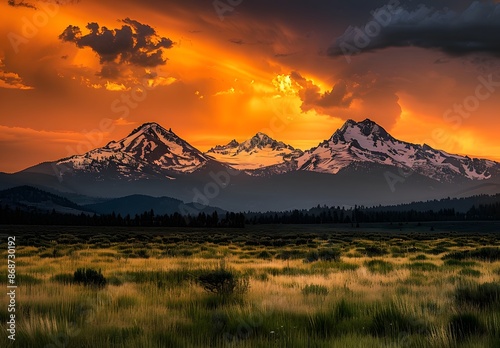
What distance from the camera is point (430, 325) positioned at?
802cm

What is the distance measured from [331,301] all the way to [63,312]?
5804mm

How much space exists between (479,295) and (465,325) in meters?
2.99

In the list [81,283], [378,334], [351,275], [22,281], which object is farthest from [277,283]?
[22,281]

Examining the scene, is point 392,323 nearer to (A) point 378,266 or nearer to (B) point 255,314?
(B) point 255,314

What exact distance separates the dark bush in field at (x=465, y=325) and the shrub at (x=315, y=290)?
4524 mm

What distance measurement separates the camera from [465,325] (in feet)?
26.9

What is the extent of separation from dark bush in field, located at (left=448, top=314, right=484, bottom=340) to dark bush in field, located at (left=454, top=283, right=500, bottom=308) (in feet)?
6.49

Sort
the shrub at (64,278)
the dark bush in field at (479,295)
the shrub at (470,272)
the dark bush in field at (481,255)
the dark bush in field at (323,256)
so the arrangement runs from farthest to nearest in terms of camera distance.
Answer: the dark bush in field at (481,255), the dark bush in field at (323,256), the shrub at (470,272), the shrub at (64,278), the dark bush in field at (479,295)

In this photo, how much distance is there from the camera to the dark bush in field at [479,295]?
10367mm

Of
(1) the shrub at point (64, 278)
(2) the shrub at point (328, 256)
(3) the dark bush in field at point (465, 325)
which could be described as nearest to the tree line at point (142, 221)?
(2) the shrub at point (328, 256)

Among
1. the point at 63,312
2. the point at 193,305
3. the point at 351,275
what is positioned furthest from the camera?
the point at 351,275

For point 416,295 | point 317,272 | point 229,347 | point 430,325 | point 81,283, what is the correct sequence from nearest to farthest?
point 229,347
point 430,325
point 416,295
point 81,283
point 317,272

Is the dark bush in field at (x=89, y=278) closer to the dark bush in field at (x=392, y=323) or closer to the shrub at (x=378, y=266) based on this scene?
the dark bush in field at (x=392, y=323)

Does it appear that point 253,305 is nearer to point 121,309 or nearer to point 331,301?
point 331,301
